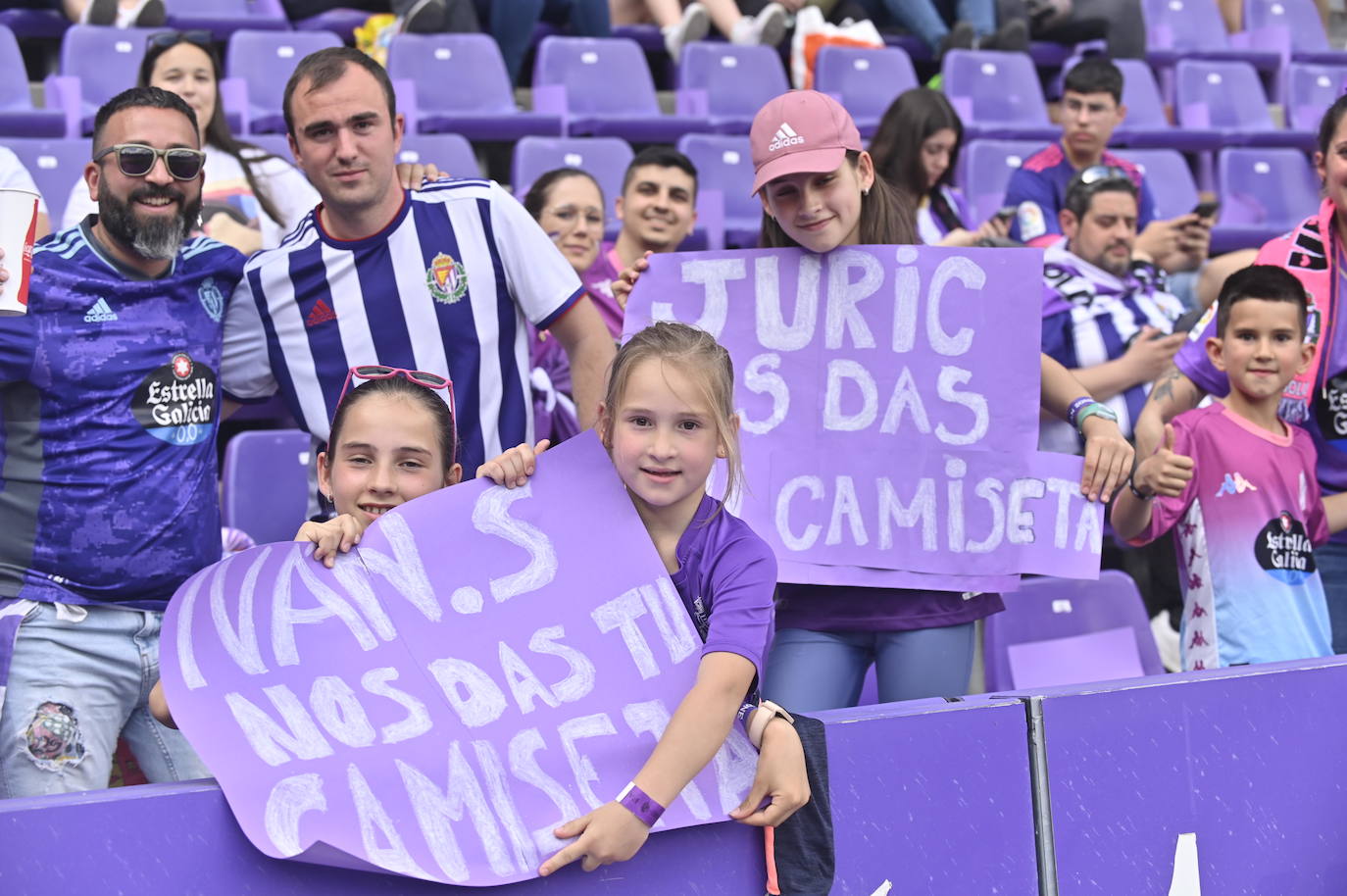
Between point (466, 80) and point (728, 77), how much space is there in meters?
1.34

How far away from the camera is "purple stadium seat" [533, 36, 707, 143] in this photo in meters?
6.96

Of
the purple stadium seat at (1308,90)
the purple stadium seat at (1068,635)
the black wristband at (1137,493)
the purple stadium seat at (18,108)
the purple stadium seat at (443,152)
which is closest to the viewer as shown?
the black wristband at (1137,493)

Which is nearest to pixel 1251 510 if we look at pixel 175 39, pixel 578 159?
pixel 175 39

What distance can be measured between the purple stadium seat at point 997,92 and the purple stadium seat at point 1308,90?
5.48ft

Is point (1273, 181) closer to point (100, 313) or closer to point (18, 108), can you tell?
Answer: point (18, 108)

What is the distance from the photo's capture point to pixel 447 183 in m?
3.03

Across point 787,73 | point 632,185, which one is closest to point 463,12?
point 787,73

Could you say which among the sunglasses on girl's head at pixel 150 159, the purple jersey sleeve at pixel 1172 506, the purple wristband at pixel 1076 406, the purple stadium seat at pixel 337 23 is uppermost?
the purple stadium seat at pixel 337 23

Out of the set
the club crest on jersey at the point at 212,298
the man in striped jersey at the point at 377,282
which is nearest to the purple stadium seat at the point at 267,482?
the man in striped jersey at the point at 377,282

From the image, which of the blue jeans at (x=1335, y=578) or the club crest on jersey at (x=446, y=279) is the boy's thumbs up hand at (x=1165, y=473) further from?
the club crest on jersey at (x=446, y=279)

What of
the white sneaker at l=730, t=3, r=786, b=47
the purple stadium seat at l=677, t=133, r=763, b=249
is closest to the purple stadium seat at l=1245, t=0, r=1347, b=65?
the white sneaker at l=730, t=3, r=786, b=47

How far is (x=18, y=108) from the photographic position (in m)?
5.92

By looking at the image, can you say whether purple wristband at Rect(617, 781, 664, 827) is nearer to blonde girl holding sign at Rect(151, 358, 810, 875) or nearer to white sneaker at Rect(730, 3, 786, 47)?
blonde girl holding sign at Rect(151, 358, 810, 875)

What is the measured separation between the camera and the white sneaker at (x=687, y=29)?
7.62 metres
